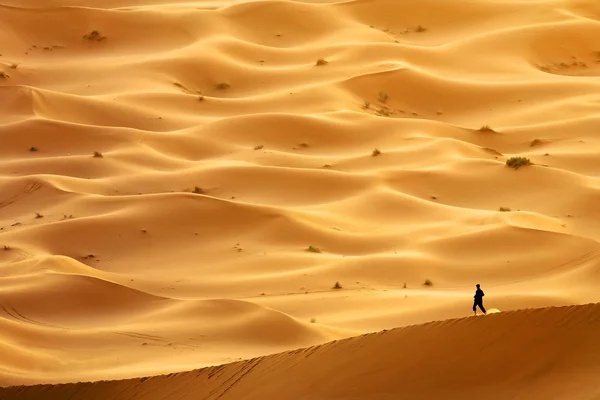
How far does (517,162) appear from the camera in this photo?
1541 centimetres

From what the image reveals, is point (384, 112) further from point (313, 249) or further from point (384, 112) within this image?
point (313, 249)

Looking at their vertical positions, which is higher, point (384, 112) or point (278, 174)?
point (384, 112)

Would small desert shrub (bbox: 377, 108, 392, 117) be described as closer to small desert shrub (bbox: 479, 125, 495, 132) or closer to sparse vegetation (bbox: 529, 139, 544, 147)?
small desert shrub (bbox: 479, 125, 495, 132)

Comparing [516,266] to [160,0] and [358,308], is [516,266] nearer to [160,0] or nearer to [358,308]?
[358,308]

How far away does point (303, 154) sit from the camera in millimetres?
16375

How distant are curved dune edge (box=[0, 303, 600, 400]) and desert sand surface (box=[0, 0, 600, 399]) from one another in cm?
7

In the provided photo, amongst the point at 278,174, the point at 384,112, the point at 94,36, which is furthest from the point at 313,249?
the point at 94,36

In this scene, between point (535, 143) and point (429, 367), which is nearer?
point (429, 367)

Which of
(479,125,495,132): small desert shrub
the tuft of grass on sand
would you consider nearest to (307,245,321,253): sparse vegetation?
the tuft of grass on sand

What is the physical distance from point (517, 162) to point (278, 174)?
114 inches

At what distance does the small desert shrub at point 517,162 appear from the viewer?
1538cm

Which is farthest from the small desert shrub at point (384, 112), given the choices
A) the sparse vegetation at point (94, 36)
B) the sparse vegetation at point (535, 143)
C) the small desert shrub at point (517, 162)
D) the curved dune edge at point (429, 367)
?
the curved dune edge at point (429, 367)

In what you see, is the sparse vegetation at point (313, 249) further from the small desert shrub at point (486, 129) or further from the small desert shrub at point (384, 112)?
the small desert shrub at point (384, 112)

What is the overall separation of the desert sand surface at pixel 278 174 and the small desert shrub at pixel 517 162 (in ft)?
0.26
